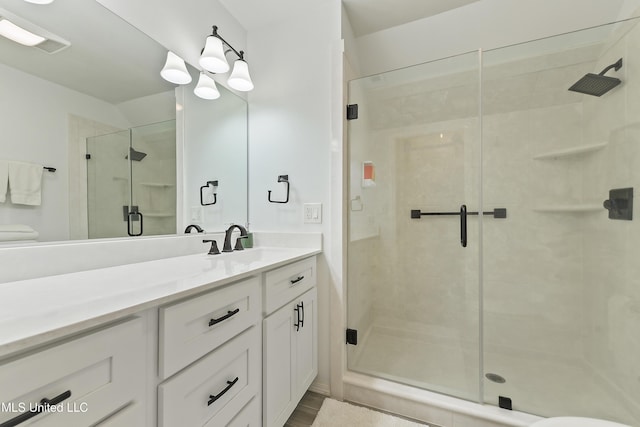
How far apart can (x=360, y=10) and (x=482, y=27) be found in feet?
2.98

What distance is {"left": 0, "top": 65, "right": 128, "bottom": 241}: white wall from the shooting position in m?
0.80

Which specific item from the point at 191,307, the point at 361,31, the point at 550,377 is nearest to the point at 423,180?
the point at 361,31

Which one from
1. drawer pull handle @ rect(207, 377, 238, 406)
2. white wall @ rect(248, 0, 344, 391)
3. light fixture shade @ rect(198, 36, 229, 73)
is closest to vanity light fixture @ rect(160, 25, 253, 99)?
light fixture shade @ rect(198, 36, 229, 73)

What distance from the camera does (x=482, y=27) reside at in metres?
1.82

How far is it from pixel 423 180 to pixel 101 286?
208cm

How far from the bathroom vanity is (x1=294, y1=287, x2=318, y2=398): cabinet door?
99 mm

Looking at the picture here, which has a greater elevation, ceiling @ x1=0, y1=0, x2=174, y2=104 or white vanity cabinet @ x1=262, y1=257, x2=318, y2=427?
ceiling @ x1=0, y1=0, x2=174, y2=104

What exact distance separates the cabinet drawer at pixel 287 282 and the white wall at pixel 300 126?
0.17m

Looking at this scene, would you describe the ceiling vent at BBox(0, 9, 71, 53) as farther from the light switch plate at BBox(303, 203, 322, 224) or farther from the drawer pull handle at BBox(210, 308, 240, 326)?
the light switch plate at BBox(303, 203, 322, 224)

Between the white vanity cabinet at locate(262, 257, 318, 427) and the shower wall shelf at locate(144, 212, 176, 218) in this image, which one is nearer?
the white vanity cabinet at locate(262, 257, 318, 427)

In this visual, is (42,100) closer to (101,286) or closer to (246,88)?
(101,286)

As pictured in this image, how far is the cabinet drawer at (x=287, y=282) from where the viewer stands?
1.08 m

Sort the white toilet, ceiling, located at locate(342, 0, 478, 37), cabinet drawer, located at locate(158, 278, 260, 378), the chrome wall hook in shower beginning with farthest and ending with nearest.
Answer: ceiling, located at locate(342, 0, 478, 37), the chrome wall hook in shower, the white toilet, cabinet drawer, located at locate(158, 278, 260, 378)

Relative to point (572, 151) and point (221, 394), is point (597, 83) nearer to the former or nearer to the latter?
point (572, 151)
